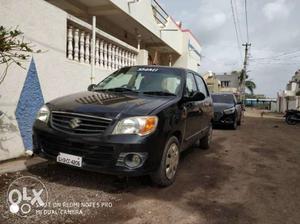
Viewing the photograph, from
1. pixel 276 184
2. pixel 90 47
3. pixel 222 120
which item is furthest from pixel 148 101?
pixel 222 120

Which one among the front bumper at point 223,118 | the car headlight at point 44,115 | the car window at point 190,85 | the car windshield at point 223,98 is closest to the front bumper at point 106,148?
the car headlight at point 44,115

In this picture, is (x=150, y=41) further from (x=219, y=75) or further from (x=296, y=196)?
(x=219, y=75)

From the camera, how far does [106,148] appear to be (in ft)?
11.8

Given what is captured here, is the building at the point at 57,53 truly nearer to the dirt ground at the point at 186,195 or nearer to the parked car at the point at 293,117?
the dirt ground at the point at 186,195

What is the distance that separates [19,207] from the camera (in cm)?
338

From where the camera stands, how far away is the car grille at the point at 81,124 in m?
3.65

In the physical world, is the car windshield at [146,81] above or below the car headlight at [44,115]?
above

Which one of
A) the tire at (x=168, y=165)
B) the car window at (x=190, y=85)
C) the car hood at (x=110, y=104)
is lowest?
the tire at (x=168, y=165)

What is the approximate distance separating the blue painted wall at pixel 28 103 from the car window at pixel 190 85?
2.71 m

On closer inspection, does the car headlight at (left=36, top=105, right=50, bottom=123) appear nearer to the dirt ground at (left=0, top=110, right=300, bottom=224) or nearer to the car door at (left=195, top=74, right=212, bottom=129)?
the dirt ground at (left=0, top=110, right=300, bottom=224)

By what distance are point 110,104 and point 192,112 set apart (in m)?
1.75

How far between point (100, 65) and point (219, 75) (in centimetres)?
6294

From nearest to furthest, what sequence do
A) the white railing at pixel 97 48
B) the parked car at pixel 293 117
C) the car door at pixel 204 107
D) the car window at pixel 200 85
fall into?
the car door at pixel 204 107 < the car window at pixel 200 85 < the white railing at pixel 97 48 < the parked car at pixel 293 117

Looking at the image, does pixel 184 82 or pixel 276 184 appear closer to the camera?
pixel 276 184
